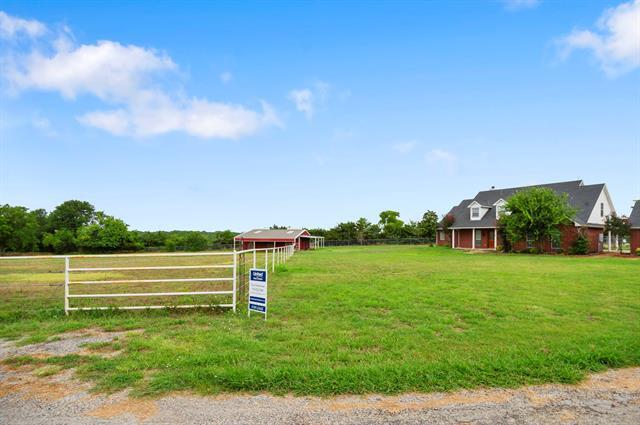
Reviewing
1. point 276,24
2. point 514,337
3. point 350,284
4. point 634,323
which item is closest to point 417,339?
point 514,337

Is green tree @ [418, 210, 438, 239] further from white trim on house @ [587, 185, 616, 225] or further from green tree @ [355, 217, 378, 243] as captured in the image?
white trim on house @ [587, 185, 616, 225]

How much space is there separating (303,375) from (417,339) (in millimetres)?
2246

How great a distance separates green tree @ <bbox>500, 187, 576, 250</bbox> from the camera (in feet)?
93.2

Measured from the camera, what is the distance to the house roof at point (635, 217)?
29663 mm

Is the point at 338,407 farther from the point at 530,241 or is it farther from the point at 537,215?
the point at 530,241

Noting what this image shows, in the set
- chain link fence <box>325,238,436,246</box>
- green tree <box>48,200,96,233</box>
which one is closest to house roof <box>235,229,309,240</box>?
chain link fence <box>325,238,436,246</box>

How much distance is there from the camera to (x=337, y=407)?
11.5 ft

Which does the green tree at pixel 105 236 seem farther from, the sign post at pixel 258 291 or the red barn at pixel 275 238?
the sign post at pixel 258 291

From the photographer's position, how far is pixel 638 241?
29188mm

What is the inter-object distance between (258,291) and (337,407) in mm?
3700

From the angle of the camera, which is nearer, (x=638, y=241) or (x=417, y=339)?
(x=417, y=339)

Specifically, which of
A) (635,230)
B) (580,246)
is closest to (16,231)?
(580,246)

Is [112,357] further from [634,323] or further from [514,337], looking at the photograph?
[634,323]

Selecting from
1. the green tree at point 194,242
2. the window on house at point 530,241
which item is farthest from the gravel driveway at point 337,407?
the green tree at point 194,242
